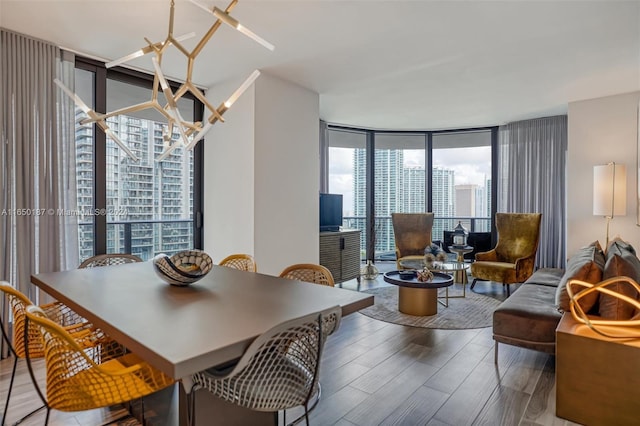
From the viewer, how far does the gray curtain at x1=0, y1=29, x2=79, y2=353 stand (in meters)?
2.92

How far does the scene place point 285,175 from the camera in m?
4.16

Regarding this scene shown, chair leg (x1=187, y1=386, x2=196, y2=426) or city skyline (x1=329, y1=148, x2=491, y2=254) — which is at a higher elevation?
city skyline (x1=329, y1=148, x2=491, y2=254)

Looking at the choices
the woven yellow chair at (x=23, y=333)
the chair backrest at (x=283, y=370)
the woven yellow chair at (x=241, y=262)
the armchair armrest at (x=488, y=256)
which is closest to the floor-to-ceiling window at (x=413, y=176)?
the armchair armrest at (x=488, y=256)

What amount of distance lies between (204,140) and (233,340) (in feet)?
11.9

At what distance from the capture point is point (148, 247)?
13.8ft

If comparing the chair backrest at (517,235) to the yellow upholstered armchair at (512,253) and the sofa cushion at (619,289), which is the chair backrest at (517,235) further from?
the sofa cushion at (619,289)

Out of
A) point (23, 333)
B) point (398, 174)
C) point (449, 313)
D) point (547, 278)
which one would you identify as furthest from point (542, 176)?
point (23, 333)

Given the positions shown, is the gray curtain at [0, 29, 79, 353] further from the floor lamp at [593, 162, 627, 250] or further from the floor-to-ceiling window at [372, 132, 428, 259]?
the floor lamp at [593, 162, 627, 250]

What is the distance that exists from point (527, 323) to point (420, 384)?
2.98 ft

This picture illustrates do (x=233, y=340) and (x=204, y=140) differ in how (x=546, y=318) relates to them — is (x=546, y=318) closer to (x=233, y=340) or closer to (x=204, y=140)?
(x=233, y=340)

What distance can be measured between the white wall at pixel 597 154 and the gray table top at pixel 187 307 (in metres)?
4.30

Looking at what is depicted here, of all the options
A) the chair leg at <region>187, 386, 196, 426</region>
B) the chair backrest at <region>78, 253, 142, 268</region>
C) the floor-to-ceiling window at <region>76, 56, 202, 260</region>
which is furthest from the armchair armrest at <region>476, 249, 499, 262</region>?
the chair leg at <region>187, 386, 196, 426</region>

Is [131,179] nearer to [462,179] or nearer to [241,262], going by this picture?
[241,262]

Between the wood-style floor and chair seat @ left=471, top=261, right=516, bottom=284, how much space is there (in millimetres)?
1519
